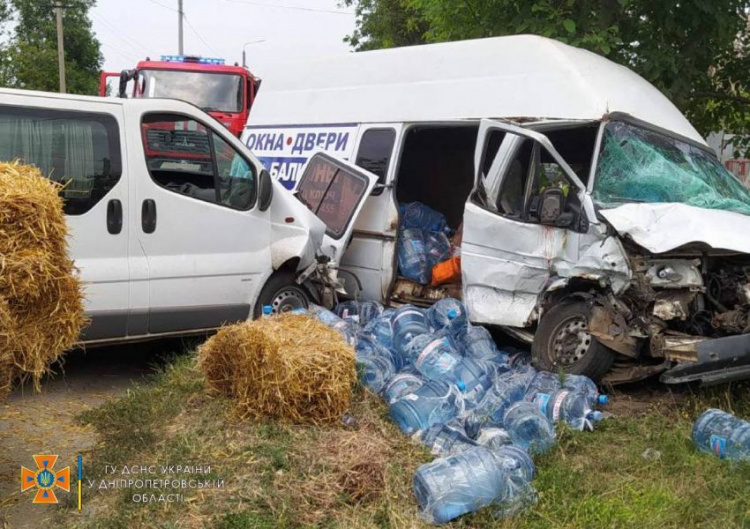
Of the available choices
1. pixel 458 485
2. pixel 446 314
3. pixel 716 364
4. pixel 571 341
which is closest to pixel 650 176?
pixel 571 341

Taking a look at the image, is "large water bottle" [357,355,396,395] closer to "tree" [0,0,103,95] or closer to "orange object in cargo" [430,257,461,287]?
"orange object in cargo" [430,257,461,287]

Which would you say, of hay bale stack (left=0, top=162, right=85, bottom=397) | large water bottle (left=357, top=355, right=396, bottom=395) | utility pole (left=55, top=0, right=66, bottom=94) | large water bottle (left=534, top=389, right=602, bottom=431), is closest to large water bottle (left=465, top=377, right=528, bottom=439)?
large water bottle (left=534, top=389, right=602, bottom=431)

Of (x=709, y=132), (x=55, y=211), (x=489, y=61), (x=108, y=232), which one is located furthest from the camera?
(x=709, y=132)

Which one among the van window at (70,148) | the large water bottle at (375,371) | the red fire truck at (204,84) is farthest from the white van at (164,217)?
the red fire truck at (204,84)

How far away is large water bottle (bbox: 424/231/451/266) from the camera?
26.1 ft

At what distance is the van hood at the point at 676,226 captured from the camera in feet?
18.2

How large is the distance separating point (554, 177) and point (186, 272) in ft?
10.1

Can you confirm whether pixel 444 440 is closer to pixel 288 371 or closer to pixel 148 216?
pixel 288 371

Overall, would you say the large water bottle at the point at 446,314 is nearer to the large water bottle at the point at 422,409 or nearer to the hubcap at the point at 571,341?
the hubcap at the point at 571,341

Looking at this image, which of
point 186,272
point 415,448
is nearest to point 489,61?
point 186,272

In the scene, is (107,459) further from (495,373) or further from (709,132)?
(709,132)

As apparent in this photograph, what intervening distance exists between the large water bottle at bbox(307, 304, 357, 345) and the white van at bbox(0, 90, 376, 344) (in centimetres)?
38

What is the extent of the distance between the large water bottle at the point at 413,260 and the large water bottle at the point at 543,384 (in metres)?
2.12

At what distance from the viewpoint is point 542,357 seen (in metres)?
6.22
